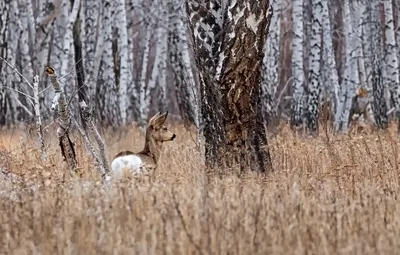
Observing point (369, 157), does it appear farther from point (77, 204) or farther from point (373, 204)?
point (77, 204)

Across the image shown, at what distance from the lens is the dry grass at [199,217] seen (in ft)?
16.3

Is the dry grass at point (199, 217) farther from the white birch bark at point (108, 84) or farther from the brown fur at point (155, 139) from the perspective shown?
the white birch bark at point (108, 84)

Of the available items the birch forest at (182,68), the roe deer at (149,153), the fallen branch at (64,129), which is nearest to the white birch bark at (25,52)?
the birch forest at (182,68)

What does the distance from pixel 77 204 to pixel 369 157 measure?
4.06m

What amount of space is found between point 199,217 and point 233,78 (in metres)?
3.29

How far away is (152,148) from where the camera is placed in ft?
33.2

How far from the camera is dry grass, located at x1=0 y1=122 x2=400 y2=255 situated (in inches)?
195

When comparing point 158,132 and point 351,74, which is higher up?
point 351,74

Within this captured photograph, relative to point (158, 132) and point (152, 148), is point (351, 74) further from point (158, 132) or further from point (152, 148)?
point (152, 148)

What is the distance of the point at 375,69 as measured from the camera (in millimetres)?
18641

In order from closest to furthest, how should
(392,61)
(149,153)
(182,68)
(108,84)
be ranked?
(149,153)
(182,68)
(392,61)
(108,84)

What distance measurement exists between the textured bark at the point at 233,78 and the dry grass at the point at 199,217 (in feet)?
3.02

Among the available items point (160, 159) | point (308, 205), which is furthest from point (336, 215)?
point (160, 159)

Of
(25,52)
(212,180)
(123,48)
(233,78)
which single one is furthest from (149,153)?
(25,52)
